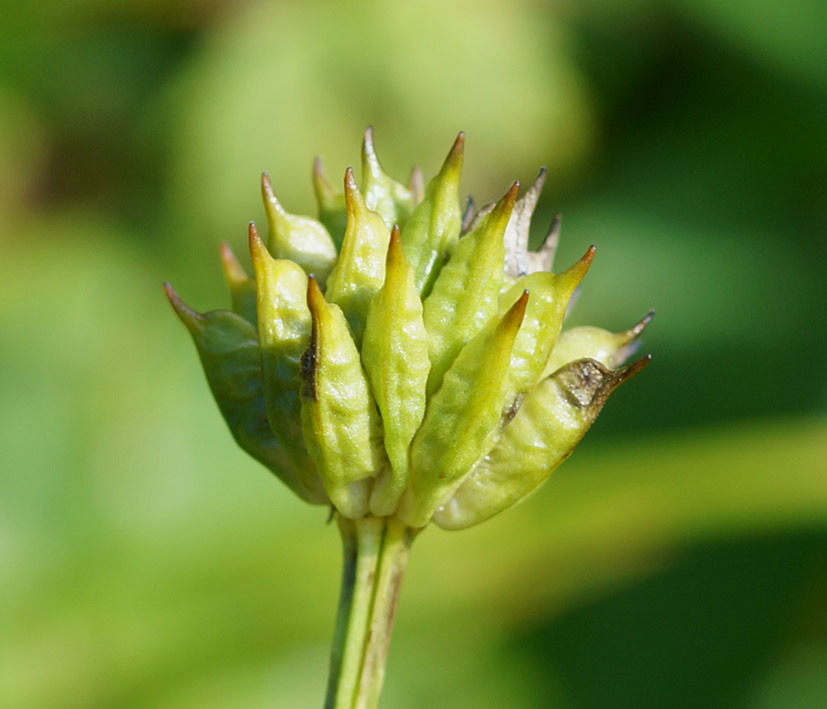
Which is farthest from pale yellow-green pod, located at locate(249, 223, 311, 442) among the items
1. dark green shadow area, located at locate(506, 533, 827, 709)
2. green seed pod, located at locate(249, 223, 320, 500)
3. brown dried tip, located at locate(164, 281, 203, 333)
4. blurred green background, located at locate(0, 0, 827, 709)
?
dark green shadow area, located at locate(506, 533, 827, 709)

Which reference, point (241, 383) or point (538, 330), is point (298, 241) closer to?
point (241, 383)

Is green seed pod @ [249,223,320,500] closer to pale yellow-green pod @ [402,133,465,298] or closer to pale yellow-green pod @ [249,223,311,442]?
pale yellow-green pod @ [249,223,311,442]

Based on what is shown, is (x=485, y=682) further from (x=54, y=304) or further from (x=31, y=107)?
(x=31, y=107)

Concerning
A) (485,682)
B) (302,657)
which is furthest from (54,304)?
(485,682)

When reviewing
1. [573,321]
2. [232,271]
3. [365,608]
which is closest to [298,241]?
[232,271]

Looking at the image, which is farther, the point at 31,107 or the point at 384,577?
the point at 31,107

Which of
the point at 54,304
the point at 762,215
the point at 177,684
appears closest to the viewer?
the point at 177,684

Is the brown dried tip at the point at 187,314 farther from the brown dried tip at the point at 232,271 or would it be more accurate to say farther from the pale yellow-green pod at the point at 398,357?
the pale yellow-green pod at the point at 398,357
